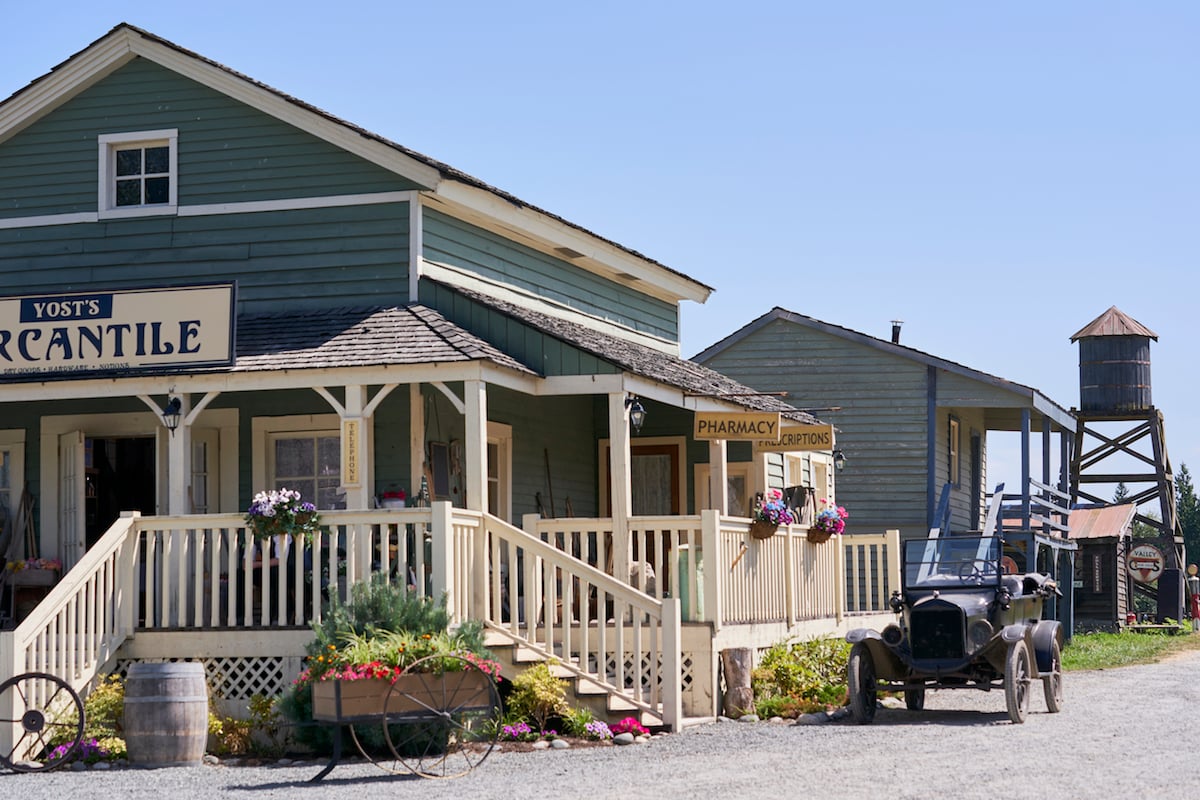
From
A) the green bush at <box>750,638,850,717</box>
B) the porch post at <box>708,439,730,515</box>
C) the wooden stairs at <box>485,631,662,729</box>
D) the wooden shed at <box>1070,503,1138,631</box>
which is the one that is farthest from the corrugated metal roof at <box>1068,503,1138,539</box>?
the wooden stairs at <box>485,631,662,729</box>

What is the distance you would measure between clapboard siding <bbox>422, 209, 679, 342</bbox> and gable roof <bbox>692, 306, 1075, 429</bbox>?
6.71 m

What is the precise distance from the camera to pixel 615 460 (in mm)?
16625

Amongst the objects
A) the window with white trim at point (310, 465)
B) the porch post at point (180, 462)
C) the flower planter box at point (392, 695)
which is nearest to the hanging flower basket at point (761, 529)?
the window with white trim at point (310, 465)

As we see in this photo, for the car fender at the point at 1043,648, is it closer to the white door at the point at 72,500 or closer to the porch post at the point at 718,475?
the porch post at the point at 718,475

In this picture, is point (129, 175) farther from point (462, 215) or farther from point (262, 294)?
point (462, 215)

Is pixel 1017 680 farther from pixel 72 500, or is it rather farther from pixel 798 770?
Result: pixel 72 500

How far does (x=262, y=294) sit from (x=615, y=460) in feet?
15.0

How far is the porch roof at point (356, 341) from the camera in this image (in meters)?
15.9

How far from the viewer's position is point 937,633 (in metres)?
16.0

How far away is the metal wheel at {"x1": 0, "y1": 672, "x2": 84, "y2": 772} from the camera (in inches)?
542

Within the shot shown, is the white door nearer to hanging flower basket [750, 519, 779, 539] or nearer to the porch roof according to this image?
the porch roof

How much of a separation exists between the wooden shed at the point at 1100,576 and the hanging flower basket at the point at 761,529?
19370 millimetres

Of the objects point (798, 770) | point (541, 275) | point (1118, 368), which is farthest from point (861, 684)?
point (1118, 368)

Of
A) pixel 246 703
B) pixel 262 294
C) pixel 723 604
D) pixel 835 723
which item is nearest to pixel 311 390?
pixel 262 294
